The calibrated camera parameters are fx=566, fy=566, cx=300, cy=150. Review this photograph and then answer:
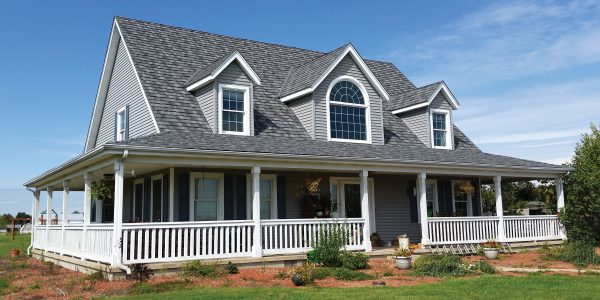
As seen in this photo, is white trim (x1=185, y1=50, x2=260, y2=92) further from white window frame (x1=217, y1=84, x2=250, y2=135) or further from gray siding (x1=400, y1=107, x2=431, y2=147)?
gray siding (x1=400, y1=107, x2=431, y2=147)

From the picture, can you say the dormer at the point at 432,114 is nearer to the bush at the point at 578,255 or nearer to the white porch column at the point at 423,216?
the white porch column at the point at 423,216

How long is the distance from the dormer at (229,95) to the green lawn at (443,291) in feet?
23.9

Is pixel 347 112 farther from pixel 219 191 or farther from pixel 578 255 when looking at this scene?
pixel 578 255

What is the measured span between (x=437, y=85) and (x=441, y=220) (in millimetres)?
6259

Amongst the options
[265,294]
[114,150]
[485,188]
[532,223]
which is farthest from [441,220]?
[485,188]

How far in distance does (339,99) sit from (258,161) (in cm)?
571

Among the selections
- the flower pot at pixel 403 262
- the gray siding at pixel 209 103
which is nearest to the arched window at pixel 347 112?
the gray siding at pixel 209 103

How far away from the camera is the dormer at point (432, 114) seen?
22203mm

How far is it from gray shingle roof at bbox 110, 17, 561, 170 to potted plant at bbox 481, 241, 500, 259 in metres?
2.69

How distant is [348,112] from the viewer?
65.7ft

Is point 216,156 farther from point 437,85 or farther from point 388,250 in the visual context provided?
point 437,85

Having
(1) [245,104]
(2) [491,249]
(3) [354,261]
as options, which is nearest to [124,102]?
(1) [245,104]

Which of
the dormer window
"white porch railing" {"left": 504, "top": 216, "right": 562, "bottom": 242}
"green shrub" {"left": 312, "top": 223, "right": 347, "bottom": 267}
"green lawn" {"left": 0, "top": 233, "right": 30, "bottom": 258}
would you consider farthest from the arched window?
"green lawn" {"left": 0, "top": 233, "right": 30, "bottom": 258}

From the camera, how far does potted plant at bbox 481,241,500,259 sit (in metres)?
17.9
